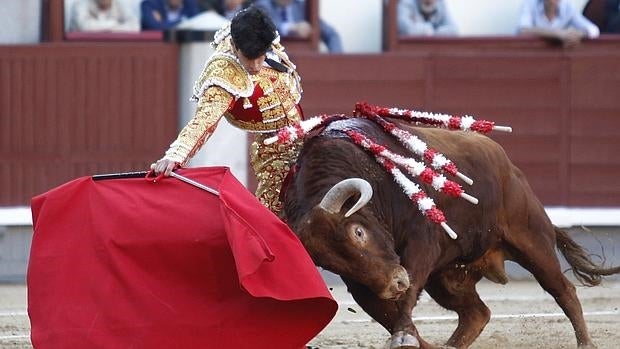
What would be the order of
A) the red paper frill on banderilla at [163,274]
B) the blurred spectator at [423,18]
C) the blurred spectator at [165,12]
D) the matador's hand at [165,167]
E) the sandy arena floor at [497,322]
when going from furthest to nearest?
the blurred spectator at [423,18]
the blurred spectator at [165,12]
the sandy arena floor at [497,322]
the matador's hand at [165,167]
the red paper frill on banderilla at [163,274]

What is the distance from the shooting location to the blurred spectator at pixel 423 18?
9164 millimetres

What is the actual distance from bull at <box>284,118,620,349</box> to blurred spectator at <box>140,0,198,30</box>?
337cm

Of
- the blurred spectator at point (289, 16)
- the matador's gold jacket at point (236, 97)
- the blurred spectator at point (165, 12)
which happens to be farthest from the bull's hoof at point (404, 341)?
the blurred spectator at point (165, 12)

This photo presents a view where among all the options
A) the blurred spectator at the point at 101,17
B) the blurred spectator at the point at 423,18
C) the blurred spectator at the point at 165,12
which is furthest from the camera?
the blurred spectator at the point at 423,18

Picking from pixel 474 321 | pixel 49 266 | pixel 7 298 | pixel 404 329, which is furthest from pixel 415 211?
pixel 7 298

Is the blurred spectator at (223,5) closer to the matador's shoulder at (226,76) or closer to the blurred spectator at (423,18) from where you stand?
the blurred spectator at (423,18)

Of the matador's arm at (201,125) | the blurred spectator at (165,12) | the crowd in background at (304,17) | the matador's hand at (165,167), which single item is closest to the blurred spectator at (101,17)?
the crowd in background at (304,17)

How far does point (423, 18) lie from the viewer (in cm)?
923

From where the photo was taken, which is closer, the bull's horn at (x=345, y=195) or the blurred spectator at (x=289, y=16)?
the bull's horn at (x=345, y=195)

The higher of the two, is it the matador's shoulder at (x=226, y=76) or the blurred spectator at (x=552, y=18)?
the blurred spectator at (x=552, y=18)

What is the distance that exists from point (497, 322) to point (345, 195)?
7.77 ft

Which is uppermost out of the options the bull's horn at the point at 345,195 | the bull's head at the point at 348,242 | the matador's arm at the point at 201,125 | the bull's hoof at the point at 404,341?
the matador's arm at the point at 201,125

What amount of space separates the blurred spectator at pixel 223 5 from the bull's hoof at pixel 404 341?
409 cm

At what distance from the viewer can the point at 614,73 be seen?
918 cm
